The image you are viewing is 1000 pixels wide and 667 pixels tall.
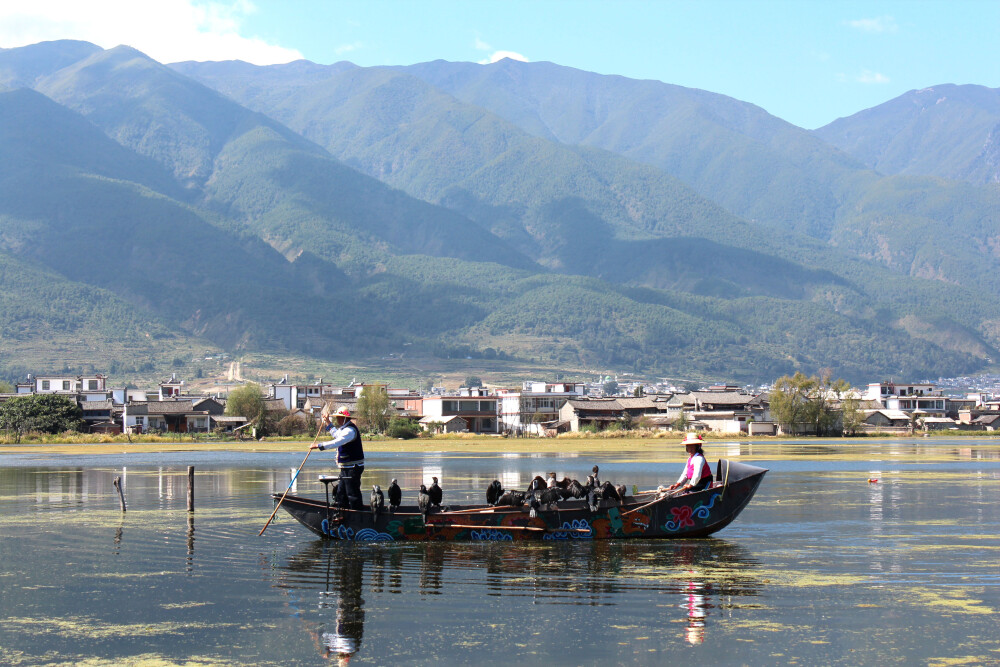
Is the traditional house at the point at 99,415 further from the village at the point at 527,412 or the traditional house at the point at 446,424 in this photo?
the traditional house at the point at 446,424

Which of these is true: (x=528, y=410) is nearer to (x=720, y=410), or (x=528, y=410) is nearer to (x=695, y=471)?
(x=720, y=410)

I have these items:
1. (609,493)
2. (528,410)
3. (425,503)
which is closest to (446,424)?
(528,410)

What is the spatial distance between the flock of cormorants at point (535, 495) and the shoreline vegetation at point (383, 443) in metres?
63.6

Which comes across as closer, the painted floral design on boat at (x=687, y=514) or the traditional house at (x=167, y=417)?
the painted floral design on boat at (x=687, y=514)

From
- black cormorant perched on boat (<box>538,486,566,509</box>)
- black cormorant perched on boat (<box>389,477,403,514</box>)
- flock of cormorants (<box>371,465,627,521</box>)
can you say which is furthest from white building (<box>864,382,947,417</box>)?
black cormorant perched on boat (<box>389,477,403,514</box>)

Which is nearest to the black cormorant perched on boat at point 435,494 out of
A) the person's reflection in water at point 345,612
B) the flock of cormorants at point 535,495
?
the flock of cormorants at point 535,495

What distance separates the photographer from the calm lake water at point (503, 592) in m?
19.1

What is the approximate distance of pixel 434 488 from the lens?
3186 centimetres

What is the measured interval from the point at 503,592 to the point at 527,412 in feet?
438

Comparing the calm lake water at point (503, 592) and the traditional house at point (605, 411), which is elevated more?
the traditional house at point (605, 411)

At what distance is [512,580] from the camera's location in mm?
25562

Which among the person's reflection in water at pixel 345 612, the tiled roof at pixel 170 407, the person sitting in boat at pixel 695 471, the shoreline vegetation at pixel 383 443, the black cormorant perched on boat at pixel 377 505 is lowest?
the person's reflection in water at pixel 345 612

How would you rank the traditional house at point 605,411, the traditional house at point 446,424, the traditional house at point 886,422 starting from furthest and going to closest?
→ the traditional house at point 886,422
the traditional house at point 446,424
the traditional house at point 605,411

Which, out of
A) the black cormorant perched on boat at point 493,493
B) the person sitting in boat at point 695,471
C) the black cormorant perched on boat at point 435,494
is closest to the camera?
the black cormorant perched on boat at point 435,494
